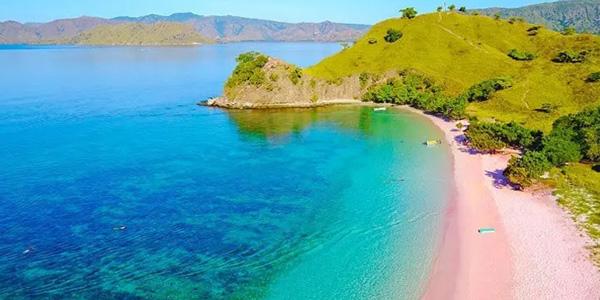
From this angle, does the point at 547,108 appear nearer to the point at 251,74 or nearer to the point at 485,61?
the point at 485,61

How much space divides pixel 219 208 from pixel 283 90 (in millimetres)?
76380

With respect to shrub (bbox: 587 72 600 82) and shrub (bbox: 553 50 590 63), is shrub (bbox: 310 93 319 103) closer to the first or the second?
shrub (bbox: 587 72 600 82)

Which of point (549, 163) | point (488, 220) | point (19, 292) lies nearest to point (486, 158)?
point (549, 163)

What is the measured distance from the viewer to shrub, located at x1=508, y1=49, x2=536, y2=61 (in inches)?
5064

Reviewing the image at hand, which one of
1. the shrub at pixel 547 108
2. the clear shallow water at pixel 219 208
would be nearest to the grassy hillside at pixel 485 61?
the shrub at pixel 547 108

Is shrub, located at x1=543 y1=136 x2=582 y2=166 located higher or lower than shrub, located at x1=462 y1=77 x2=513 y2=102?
lower

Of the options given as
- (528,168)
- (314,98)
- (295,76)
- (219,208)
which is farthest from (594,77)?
(219,208)

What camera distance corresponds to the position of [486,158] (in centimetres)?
6612

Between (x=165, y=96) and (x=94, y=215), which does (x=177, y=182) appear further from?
(x=165, y=96)

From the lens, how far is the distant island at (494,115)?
37094mm

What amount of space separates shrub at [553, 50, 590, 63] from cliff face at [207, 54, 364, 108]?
206 feet

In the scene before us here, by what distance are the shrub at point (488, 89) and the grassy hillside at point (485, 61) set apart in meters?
1.99

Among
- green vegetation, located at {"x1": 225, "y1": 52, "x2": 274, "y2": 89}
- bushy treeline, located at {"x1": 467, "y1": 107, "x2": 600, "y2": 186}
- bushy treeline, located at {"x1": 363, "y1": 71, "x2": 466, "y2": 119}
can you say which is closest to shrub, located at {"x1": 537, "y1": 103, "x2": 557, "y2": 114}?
bushy treeline, located at {"x1": 363, "y1": 71, "x2": 466, "y2": 119}

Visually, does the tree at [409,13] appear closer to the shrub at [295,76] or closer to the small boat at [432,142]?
the shrub at [295,76]
